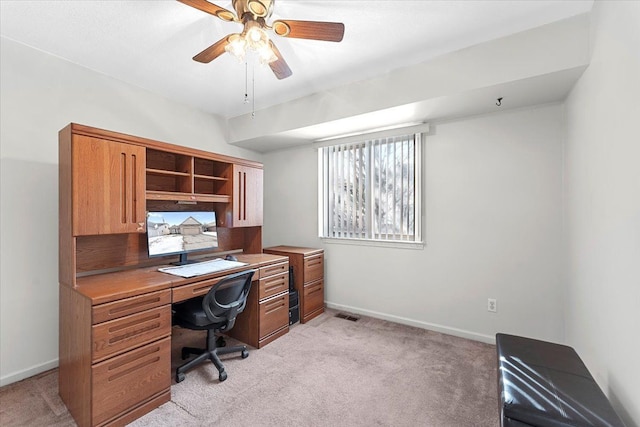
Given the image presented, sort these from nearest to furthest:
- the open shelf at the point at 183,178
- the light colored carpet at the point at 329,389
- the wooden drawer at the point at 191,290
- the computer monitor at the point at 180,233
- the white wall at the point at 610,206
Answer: the white wall at the point at 610,206 < the light colored carpet at the point at 329,389 < the wooden drawer at the point at 191,290 < the computer monitor at the point at 180,233 < the open shelf at the point at 183,178

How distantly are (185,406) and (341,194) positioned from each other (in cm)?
258

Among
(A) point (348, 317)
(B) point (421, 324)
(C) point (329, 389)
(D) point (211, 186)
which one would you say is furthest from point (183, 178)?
(B) point (421, 324)

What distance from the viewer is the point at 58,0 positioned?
5.51 feet

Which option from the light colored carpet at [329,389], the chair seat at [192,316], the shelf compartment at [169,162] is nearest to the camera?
the light colored carpet at [329,389]

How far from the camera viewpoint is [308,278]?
10.9 feet

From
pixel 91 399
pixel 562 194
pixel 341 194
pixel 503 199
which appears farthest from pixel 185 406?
pixel 562 194

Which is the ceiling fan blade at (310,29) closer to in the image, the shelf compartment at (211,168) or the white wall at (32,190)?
the shelf compartment at (211,168)

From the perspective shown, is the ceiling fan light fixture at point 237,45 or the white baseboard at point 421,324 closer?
the ceiling fan light fixture at point 237,45

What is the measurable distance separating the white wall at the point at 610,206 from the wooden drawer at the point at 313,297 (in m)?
2.38

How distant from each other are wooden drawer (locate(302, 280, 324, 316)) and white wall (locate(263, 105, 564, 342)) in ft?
1.47

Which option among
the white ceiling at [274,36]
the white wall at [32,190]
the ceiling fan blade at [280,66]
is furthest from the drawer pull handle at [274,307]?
the white ceiling at [274,36]

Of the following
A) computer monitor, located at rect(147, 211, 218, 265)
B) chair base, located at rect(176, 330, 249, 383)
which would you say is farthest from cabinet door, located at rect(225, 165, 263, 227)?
chair base, located at rect(176, 330, 249, 383)

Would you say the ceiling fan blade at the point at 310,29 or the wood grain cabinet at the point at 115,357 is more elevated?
the ceiling fan blade at the point at 310,29

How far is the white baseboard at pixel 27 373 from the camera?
2.05 metres
